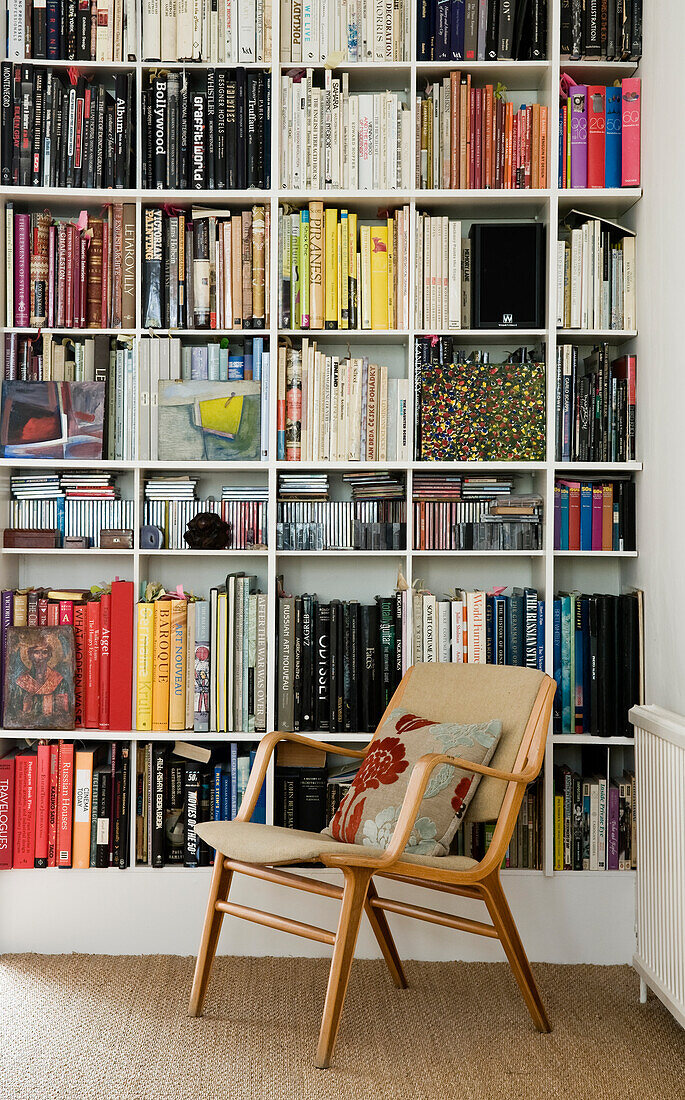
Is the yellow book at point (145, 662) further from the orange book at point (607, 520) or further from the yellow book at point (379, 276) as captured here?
the orange book at point (607, 520)

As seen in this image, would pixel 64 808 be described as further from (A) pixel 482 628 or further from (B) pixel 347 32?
(B) pixel 347 32

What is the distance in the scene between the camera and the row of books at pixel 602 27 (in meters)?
2.91

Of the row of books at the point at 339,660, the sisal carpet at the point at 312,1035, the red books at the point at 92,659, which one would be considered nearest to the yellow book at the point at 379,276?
the row of books at the point at 339,660

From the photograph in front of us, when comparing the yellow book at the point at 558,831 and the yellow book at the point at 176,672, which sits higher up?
the yellow book at the point at 176,672

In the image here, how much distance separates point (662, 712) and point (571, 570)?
0.73 m

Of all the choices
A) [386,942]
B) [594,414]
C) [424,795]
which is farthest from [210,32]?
[386,942]

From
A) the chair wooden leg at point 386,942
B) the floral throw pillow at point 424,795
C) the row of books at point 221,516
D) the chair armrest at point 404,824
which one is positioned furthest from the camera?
the row of books at point 221,516

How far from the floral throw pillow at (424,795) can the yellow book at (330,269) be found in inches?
49.8

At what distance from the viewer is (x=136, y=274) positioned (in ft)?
9.73

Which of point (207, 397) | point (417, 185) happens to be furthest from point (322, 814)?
point (417, 185)

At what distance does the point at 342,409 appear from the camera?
296 cm

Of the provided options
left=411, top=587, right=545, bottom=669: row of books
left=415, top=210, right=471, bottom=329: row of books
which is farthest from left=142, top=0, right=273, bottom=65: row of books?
left=411, top=587, right=545, bottom=669: row of books

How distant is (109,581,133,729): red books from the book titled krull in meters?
0.12

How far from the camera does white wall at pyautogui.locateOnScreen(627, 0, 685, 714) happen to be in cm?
262
